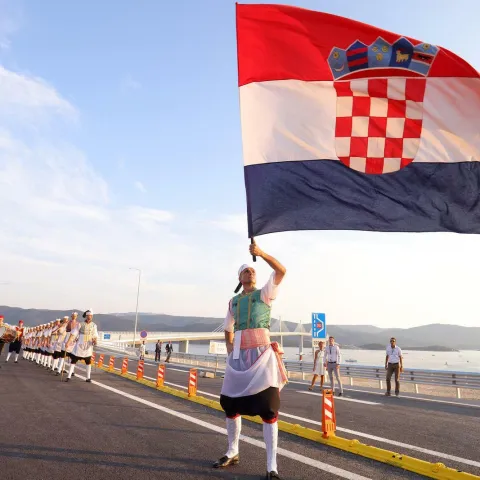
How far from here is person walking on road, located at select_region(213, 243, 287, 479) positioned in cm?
423

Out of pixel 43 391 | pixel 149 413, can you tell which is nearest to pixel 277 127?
pixel 149 413

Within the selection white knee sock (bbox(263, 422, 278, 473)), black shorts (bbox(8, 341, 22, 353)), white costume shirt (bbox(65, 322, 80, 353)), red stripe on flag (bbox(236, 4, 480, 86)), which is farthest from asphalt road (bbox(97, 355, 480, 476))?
black shorts (bbox(8, 341, 22, 353))

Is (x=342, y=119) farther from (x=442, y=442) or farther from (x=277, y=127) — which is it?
(x=442, y=442)

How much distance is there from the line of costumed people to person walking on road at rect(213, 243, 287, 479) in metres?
10.4

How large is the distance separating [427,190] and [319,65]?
2154 millimetres

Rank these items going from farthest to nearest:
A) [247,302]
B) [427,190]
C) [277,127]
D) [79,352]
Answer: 1. [79,352]
2. [277,127]
3. [427,190]
4. [247,302]

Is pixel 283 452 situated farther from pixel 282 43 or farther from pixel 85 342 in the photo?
pixel 85 342

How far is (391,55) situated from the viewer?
5.27 m

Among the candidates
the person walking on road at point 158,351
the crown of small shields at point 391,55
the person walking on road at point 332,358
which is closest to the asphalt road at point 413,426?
the person walking on road at point 332,358

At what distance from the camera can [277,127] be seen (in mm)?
5480

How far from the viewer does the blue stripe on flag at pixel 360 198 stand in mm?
5016

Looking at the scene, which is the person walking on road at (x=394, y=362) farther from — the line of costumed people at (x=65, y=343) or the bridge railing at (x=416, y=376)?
the line of costumed people at (x=65, y=343)

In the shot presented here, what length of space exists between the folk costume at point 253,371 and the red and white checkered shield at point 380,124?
208 centimetres

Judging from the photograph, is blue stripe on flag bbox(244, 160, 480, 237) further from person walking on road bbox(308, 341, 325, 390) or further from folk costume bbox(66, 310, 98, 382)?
person walking on road bbox(308, 341, 325, 390)
